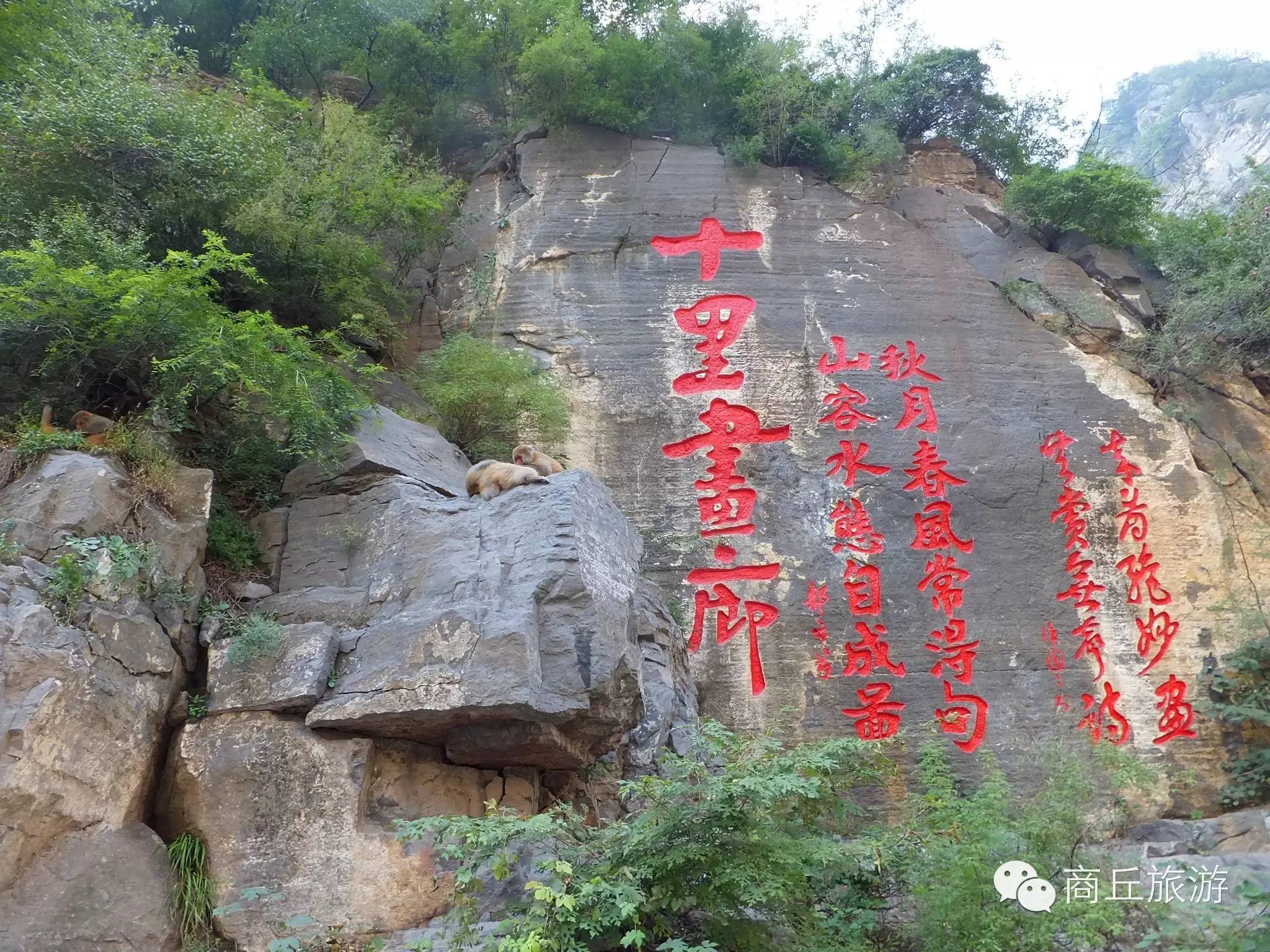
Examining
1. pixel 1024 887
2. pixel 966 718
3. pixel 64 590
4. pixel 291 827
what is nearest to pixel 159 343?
pixel 64 590

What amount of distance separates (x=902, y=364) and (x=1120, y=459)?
172 cm

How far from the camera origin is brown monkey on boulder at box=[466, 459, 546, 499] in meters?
5.24

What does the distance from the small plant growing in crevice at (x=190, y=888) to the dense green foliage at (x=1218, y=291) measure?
720cm

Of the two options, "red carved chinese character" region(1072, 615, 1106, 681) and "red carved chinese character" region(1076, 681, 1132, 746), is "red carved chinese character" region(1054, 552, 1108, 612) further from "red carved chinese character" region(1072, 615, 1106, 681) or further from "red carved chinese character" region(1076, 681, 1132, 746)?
"red carved chinese character" region(1076, 681, 1132, 746)

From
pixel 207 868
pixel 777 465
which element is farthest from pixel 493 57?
pixel 207 868

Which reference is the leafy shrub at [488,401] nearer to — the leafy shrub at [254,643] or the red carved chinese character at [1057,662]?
the leafy shrub at [254,643]

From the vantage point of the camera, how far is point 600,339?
7449mm

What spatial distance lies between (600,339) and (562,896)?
4.72 m

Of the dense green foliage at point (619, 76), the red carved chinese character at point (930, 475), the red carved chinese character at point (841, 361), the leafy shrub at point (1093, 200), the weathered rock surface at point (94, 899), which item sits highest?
the dense green foliage at point (619, 76)

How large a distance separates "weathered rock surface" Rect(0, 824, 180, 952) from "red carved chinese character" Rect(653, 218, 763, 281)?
5.49 metres

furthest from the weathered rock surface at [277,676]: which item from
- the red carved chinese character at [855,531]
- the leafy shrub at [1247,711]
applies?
the leafy shrub at [1247,711]

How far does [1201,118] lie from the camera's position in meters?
21.7

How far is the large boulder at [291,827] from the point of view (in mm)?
4062

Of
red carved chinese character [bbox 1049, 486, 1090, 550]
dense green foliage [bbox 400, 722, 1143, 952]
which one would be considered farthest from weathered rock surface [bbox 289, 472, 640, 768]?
red carved chinese character [bbox 1049, 486, 1090, 550]
